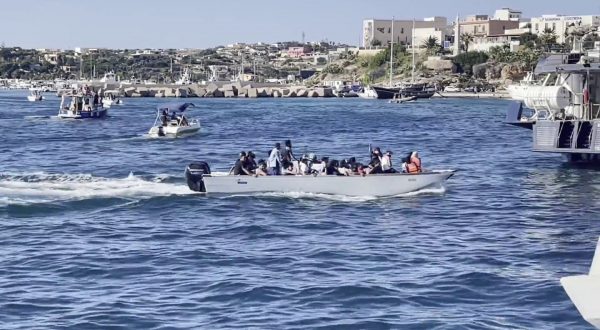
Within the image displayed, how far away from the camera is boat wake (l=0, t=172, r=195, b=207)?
35719 millimetres

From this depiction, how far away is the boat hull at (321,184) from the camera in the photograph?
1396 inches

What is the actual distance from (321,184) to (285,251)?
8.89 meters

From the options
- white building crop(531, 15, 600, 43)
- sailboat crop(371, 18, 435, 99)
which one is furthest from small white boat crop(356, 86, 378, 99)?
white building crop(531, 15, 600, 43)

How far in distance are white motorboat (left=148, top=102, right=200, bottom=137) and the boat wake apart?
25098 mm

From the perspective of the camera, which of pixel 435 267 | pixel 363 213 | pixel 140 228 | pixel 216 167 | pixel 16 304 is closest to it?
pixel 16 304

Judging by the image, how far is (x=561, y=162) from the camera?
5141 centimetres

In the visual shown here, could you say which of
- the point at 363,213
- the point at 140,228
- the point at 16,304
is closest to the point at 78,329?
the point at 16,304

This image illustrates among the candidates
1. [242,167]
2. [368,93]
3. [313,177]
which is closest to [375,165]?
[313,177]

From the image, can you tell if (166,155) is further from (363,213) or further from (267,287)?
(267,287)

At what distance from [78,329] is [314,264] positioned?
284 inches

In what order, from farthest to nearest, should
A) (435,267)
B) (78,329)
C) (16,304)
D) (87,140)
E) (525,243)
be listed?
(87,140), (525,243), (435,267), (16,304), (78,329)

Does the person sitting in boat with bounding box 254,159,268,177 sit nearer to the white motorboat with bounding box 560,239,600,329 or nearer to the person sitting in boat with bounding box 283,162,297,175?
the person sitting in boat with bounding box 283,162,297,175

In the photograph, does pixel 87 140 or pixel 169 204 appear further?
pixel 87 140

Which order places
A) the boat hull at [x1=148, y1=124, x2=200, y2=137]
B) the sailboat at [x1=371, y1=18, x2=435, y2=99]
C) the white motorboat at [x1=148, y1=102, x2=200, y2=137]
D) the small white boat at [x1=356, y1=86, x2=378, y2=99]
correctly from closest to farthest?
the boat hull at [x1=148, y1=124, x2=200, y2=137], the white motorboat at [x1=148, y1=102, x2=200, y2=137], the sailboat at [x1=371, y1=18, x2=435, y2=99], the small white boat at [x1=356, y1=86, x2=378, y2=99]
